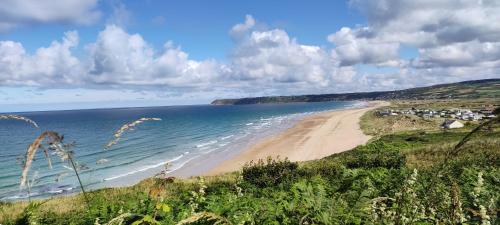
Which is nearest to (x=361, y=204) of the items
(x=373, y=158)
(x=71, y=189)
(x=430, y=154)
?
(x=373, y=158)

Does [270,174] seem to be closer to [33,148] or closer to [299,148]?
[33,148]

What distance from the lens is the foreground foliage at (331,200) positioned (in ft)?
8.13

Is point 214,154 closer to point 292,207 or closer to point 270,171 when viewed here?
point 270,171

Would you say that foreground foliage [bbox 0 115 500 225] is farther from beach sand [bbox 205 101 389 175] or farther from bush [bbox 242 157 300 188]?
beach sand [bbox 205 101 389 175]

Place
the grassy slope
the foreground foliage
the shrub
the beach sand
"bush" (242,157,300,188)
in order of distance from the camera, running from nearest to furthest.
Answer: the foreground foliage < the grassy slope < "bush" (242,157,300,188) < the shrub < the beach sand

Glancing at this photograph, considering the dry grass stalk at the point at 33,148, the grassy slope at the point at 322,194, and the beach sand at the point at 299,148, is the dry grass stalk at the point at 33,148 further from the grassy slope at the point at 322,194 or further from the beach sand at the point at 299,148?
the beach sand at the point at 299,148

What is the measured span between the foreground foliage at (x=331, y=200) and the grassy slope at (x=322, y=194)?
2 centimetres

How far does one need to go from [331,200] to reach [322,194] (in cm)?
38

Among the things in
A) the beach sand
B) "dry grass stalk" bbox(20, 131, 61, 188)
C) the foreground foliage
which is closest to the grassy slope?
the foreground foliage

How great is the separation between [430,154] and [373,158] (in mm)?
5884

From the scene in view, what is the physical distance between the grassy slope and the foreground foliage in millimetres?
15

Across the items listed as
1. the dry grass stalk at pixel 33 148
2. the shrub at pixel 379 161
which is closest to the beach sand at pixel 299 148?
the shrub at pixel 379 161

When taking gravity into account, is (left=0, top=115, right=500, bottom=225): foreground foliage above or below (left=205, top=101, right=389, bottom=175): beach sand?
above

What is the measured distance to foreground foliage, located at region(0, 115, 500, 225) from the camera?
8.13 feet
